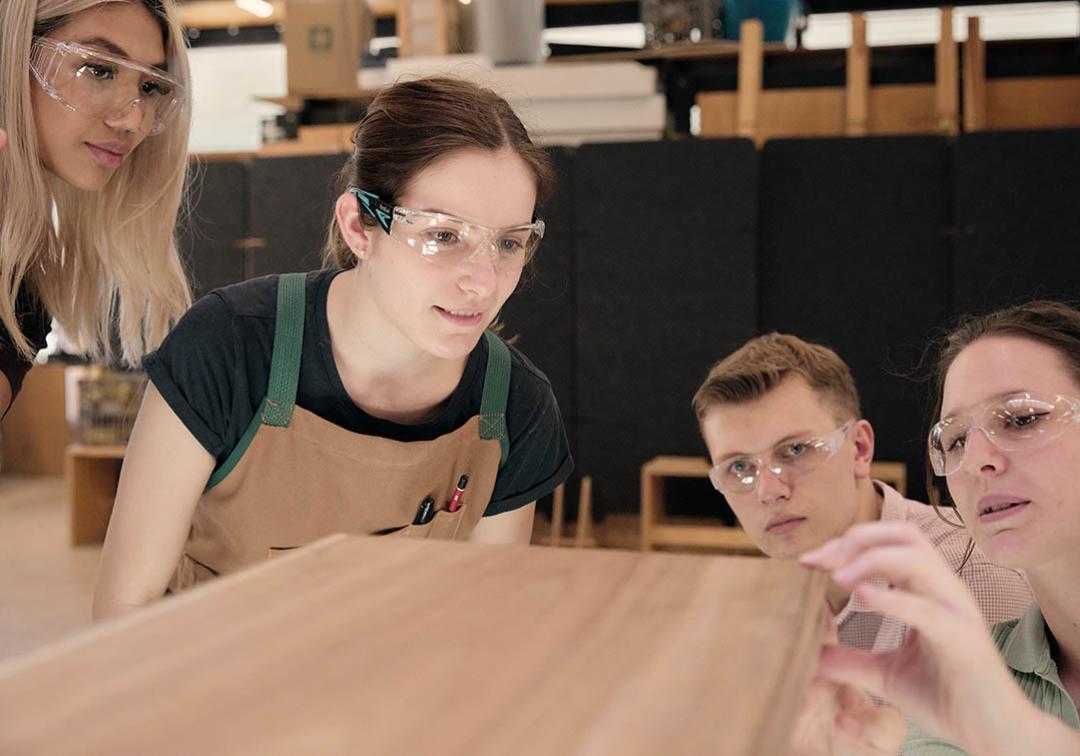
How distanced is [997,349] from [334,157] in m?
4.73

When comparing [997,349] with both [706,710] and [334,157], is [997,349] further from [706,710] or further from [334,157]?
[334,157]

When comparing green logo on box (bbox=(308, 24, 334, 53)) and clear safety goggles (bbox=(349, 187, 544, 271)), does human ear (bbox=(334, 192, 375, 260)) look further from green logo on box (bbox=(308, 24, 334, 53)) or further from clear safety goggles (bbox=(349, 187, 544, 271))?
green logo on box (bbox=(308, 24, 334, 53))

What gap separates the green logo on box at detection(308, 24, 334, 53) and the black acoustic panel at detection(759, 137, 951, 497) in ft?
7.38

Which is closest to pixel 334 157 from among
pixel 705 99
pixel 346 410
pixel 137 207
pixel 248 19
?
pixel 705 99

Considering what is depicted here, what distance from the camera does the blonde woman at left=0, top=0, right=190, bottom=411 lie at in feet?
5.87

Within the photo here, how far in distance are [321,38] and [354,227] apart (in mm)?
4534

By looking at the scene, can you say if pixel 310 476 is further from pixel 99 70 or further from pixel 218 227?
pixel 218 227

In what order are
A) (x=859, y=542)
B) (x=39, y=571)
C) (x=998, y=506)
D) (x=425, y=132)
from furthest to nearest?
(x=39, y=571)
(x=425, y=132)
(x=998, y=506)
(x=859, y=542)

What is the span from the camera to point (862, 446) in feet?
7.28

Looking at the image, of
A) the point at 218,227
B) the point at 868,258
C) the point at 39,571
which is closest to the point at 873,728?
the point at 868,258

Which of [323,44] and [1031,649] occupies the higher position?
[323,44]

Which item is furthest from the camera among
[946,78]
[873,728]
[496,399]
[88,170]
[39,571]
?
[39,571]

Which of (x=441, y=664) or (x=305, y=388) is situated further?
(x=305, y=388)

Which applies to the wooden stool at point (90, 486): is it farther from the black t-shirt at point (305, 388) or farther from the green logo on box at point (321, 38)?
the black t-shirt at point (305, 388)
